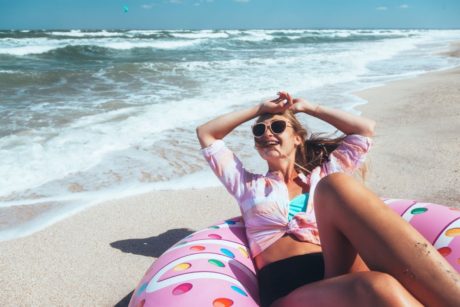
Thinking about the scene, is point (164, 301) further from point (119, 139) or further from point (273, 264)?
point (119, 139)

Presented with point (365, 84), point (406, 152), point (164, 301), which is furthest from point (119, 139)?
point (365, 84)

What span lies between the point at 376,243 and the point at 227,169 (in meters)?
1.01

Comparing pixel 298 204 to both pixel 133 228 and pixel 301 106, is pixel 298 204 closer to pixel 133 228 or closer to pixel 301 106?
pixel 301 106

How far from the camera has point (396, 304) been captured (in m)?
1.43

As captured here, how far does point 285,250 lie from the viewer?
7.38 feet

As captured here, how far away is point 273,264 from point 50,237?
1767 mm

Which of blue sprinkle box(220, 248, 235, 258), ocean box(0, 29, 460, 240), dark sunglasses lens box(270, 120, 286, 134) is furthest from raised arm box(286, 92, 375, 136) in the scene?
ocean box(0, 29, 460, 240)

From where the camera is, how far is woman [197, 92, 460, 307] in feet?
5.11

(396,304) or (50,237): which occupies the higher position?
(396,304)

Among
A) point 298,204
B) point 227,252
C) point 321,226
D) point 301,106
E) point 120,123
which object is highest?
point 301,106

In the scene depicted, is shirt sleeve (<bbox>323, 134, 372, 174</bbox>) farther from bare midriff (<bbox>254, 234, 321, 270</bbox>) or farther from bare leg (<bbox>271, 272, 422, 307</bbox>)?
bare leg (<bbox>271, 272, 422, 307</bbox>)

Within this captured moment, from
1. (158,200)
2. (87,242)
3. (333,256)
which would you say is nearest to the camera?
(333,256)

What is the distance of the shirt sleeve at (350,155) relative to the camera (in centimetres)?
262

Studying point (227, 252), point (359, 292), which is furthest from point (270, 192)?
point (359, 292)
